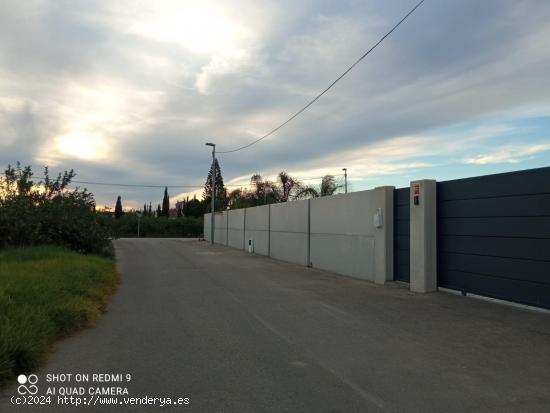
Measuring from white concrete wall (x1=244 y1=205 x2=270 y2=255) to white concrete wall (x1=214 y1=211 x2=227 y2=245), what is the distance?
8936 millimetres

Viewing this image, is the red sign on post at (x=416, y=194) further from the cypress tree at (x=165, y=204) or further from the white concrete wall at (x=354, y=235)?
the cypress tree at (x=165, y=204)

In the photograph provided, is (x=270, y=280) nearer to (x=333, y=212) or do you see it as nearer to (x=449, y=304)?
(x=333, y=212)

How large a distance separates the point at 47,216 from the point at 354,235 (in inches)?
446

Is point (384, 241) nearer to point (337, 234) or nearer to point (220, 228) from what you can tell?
point (337, 234)

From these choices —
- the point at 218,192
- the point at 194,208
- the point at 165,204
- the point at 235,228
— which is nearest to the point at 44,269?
the point at 235,228

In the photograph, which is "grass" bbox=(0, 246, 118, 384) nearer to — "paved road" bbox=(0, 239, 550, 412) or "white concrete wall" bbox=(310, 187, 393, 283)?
"paved road" bbox=(0, 239, 550, 412)

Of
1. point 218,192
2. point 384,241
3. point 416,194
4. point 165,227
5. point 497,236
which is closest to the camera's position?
point 497,236

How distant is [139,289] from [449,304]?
291 inches

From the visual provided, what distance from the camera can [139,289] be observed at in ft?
44.6

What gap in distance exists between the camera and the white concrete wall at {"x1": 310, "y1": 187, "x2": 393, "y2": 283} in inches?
591

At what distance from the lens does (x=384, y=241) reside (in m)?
14.9

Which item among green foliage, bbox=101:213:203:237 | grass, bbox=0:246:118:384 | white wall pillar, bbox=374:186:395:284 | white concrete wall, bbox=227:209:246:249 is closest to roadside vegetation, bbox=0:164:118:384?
grass, bbox=0:246:118:384

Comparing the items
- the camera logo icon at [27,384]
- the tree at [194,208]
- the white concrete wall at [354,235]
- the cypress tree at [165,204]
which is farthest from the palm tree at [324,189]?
the cypress tree at [165,204]

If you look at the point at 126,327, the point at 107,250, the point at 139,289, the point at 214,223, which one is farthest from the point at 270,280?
the point at 214,223
